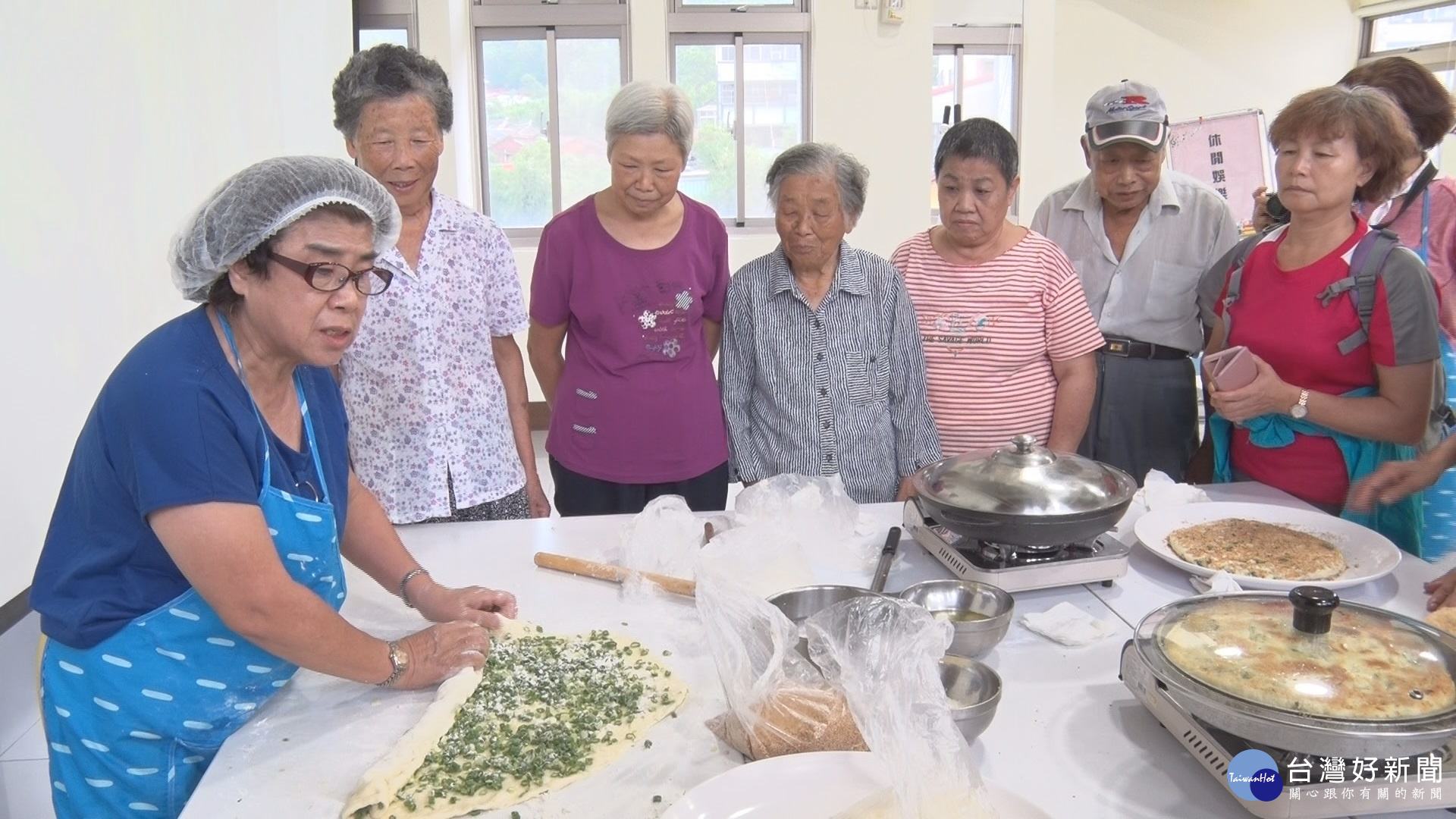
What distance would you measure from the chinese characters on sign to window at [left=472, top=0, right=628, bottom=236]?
5561 millimetres

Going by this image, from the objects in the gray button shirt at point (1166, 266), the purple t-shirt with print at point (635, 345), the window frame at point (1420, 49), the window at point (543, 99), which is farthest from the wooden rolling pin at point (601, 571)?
the window frame at point (1420, 49)

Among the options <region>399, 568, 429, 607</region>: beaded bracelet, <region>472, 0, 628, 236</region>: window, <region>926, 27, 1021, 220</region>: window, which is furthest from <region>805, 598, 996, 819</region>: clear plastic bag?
<region>926, 27, 1021, 220</region>: window

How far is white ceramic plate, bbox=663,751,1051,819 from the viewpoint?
1105 mm

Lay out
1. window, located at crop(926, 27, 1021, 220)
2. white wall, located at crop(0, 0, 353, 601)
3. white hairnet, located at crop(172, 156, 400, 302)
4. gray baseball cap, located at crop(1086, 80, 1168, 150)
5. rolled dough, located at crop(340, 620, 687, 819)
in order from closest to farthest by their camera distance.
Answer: rolled dough, located at crop(340, 620, 687, 819) < white hairnet, located at crop(172, 156, 400, 302) < white wall, located at crop(0, 0, 353, 601) < gray baseball cap, located at crop(1086, 80, 1168, 150) < window, located at crop(926, 27, 1021, 220)

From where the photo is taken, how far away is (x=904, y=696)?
44.6 inches

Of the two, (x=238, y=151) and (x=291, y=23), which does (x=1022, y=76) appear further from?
(x=238, y=151)

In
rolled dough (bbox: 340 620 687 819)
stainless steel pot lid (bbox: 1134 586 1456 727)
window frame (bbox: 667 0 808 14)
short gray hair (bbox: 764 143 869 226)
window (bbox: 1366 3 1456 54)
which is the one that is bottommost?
rolled dough (bbox: 340 620 687 819)

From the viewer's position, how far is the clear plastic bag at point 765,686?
1227 mm

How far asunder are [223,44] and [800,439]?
9.20 ft

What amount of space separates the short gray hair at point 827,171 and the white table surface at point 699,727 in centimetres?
99

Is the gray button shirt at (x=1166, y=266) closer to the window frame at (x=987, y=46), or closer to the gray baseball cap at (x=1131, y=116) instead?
the gray baseball cap at (x=1131, y=116)

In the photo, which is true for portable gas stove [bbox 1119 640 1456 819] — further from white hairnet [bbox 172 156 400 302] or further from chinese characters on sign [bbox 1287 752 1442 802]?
white hairnet [bbox 172 156 400 302]

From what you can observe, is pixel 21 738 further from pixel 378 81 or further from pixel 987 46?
pixel 987 46

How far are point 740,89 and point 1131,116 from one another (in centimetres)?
389
